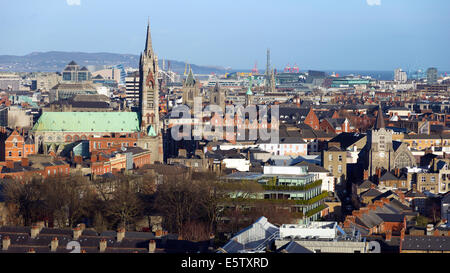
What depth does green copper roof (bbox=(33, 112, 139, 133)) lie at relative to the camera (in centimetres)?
9088

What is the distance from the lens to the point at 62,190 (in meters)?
49.0

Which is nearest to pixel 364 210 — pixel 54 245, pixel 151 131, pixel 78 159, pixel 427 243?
pixel 427 243

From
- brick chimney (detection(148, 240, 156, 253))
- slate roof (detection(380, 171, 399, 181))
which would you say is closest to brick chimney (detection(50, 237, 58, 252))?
brick chimney (detection(148, 240, 156, 253))

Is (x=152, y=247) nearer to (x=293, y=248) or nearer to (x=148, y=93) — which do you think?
(x=293, y=248)

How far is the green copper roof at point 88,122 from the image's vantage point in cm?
9088

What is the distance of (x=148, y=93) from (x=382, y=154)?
3360 centimetres

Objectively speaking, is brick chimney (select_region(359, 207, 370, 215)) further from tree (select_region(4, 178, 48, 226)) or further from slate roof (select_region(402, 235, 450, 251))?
tree (select_region(4, 178, 48, 226))

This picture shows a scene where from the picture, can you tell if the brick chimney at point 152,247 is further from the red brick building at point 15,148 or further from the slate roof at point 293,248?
the red brick building at point 15,148

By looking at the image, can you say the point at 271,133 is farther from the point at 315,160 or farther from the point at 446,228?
the point at 446,228

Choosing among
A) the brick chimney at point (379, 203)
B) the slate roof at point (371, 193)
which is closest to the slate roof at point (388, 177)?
the slate roof at point (371, 193)

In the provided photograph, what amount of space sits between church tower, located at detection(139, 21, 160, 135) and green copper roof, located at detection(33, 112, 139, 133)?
1.15 meters

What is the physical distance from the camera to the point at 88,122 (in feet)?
302

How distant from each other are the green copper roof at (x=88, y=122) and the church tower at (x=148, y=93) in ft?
3.76
